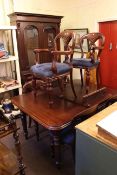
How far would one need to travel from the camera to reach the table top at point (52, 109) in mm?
1627

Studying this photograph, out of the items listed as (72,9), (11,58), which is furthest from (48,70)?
(72,9)

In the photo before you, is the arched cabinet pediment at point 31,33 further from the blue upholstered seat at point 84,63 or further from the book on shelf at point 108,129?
the book on shelf at point 108,129

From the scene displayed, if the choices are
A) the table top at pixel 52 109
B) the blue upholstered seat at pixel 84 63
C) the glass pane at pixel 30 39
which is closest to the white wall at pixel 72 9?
the glass pane at pixel 30 39

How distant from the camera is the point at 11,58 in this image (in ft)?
9.74

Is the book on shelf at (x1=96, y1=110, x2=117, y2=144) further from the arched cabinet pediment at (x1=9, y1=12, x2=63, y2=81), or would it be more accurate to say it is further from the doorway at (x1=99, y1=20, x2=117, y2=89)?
the doorway at (x1=99, y1=20, x2=117, y2=89)

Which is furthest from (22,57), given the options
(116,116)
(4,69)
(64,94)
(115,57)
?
(116,116)

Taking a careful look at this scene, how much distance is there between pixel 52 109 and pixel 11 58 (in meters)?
1.50

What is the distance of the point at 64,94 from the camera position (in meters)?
2.38

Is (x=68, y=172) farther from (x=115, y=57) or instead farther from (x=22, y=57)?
(x=115, y=57)

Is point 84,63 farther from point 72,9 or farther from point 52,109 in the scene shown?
point 72,9

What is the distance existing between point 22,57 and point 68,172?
2.17m

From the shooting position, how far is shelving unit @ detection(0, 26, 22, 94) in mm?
2916

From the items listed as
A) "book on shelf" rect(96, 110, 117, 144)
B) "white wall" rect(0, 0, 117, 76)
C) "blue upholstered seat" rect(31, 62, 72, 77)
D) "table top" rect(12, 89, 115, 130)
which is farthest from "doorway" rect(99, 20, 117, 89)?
"book on shelf" rect(96, 110, 117, 144)

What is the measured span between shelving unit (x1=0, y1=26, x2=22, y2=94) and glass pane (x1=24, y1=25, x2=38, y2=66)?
11.0 inches
